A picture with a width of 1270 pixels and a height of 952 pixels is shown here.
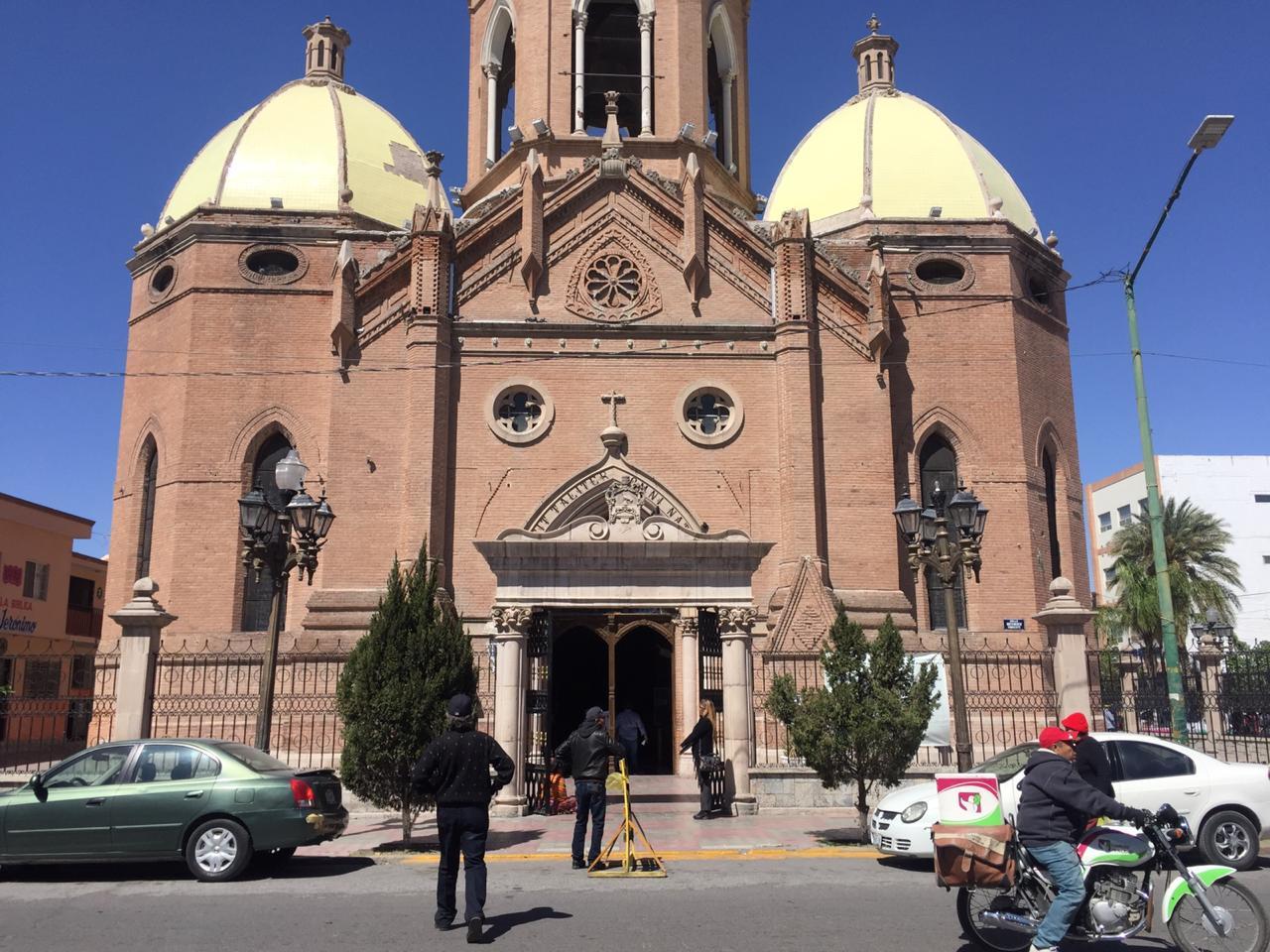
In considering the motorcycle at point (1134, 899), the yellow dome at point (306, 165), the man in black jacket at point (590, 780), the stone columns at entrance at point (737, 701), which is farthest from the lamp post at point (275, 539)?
the yellow dome at point (306, 165)

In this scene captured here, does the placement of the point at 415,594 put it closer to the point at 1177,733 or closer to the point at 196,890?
the point at 196,890

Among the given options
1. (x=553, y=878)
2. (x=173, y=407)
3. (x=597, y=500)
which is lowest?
(x=553, y=878)

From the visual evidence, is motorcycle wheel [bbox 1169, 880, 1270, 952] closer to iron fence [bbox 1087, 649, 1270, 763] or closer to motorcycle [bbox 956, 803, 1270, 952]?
motorcycle [bbox 956, 803, 1270, 952]

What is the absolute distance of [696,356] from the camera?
23.4 metres

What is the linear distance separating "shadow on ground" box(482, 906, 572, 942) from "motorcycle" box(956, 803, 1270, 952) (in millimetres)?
3336

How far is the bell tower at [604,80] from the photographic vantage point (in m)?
27.2

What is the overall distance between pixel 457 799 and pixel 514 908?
4.89 feet

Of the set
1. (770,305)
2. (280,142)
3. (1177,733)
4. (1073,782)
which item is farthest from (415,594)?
(280,142)

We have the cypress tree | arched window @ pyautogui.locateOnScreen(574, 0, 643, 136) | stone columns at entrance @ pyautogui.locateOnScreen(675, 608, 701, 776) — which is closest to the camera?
the cypress tree

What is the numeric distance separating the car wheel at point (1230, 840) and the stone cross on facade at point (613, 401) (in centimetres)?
1369

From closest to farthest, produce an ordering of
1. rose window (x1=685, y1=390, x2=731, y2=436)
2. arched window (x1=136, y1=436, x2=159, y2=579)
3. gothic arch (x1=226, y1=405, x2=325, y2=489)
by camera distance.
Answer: rose window (x1=685, y1=390, x2=731, y2=436) < gothic arch (x1=226, y1=405, x2=325, y2=489) < arched window (x1=136, y1=436, x2=159, y2=579)

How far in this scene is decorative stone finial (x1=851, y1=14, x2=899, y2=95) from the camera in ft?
108

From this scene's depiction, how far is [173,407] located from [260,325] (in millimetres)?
2724

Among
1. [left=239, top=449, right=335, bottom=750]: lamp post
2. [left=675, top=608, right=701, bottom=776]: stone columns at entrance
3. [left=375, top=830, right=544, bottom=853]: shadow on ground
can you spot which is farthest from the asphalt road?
[left=675, top=608, right=701, bottom=776]: stone columns at entrance
